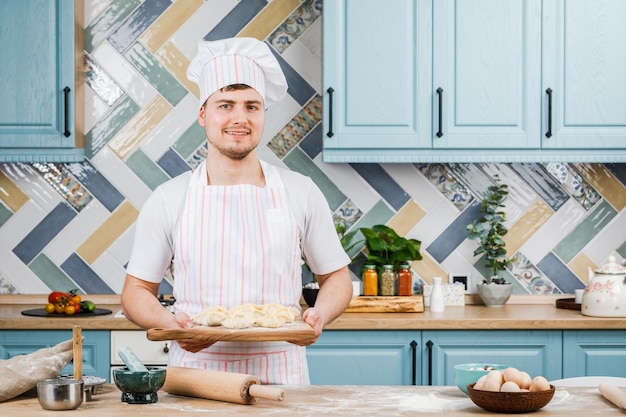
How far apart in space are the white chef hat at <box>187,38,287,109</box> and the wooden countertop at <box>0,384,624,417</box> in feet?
3.13

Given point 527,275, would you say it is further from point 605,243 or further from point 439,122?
point 439,122

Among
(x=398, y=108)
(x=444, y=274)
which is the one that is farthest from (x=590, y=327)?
(x=398, y=108)

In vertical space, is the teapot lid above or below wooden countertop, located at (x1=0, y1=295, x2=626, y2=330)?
above

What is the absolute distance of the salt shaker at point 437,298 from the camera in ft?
12.9

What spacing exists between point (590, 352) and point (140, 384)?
7.37 feet

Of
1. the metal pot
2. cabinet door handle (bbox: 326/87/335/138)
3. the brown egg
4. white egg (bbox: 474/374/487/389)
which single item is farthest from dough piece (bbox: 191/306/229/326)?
cabinet door handle (bbox: 326/87/335/138)

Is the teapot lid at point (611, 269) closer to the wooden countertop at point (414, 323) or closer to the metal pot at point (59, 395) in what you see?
the wooden countertop at point (414, 323)

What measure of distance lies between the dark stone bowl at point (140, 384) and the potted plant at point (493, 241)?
232 cm

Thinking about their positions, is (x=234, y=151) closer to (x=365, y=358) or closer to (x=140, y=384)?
(x=140, y=384)

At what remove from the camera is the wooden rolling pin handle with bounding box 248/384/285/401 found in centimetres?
197

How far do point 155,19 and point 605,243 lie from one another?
2398mm

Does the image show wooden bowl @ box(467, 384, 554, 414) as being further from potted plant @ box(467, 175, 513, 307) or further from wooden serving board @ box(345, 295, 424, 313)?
potted plant @ box(467, 175, 513, 307)

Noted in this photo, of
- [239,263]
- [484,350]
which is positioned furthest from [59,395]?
[484,350]

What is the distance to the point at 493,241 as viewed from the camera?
4172mm
